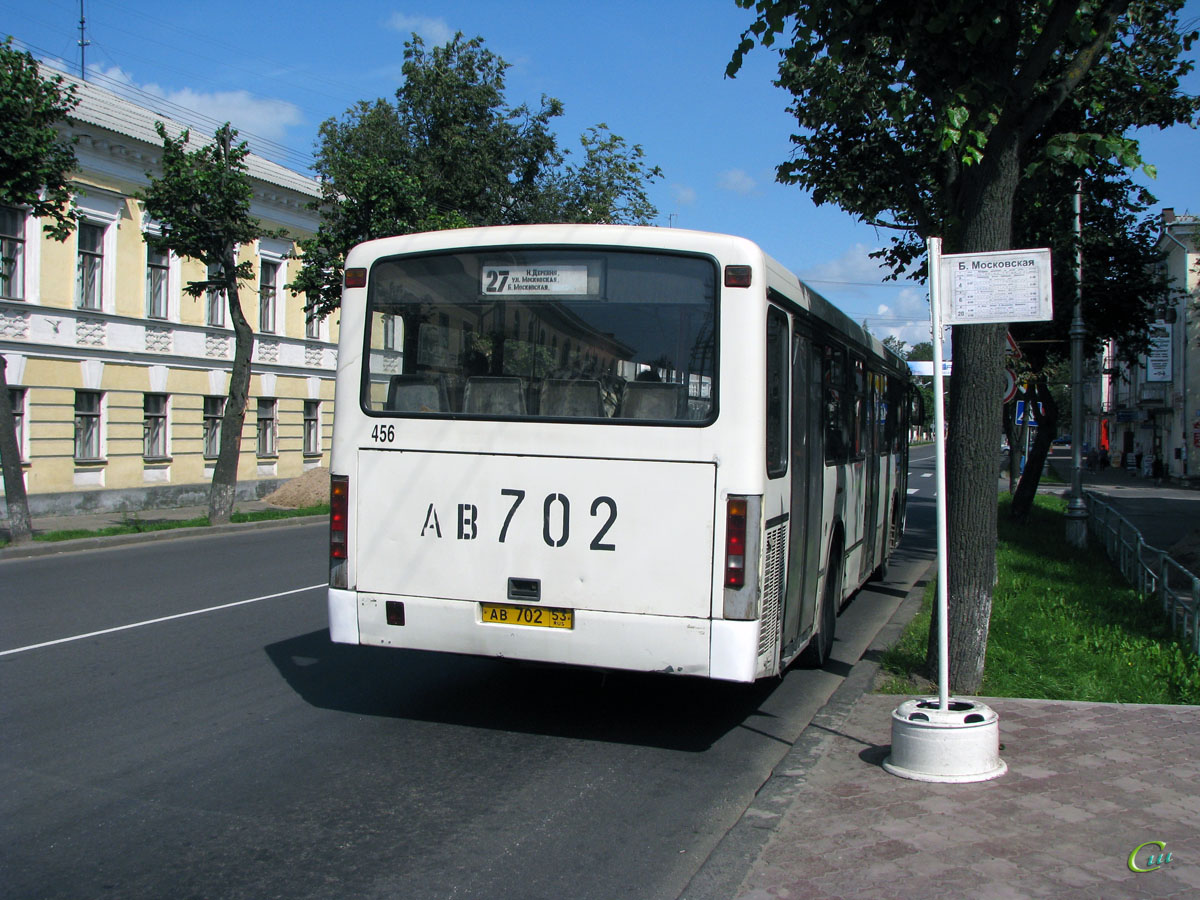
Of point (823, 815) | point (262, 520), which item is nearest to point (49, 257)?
point (262, 520)

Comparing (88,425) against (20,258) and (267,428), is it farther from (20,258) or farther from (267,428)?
(267,428)

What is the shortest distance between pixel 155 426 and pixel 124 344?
248cm

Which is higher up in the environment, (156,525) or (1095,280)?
(1095,280)

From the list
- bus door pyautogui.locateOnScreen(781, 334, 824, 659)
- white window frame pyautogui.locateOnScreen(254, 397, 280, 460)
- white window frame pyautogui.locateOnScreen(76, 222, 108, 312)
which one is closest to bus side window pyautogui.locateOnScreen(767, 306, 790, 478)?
bus door pyautogui.locateOnScreen(781, 334, 824, 659)

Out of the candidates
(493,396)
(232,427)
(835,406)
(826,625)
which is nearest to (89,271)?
(232,427)

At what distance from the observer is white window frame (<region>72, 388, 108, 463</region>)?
26203 millimetres

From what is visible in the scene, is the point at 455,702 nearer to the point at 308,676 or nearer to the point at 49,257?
the point at 308,676

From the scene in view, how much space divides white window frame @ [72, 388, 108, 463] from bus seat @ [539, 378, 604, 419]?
2298 cm

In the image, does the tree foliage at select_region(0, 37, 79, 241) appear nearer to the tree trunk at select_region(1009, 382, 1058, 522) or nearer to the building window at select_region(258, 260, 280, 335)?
the building window at select_region(258, 260, 280, 335)

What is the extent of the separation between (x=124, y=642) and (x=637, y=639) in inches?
209

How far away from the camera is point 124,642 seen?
368 inches

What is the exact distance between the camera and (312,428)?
35719 mm

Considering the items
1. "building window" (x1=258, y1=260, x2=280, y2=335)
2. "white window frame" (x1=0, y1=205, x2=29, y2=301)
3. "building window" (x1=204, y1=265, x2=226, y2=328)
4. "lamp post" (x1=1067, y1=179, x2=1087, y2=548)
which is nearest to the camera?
"lamp post" (x1=1067, y1=179, x2=1087, y2=548)

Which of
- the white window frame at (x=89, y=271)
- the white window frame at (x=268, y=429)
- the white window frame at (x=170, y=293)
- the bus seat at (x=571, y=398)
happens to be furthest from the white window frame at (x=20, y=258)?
the bus seat at (x=571, y=398)
